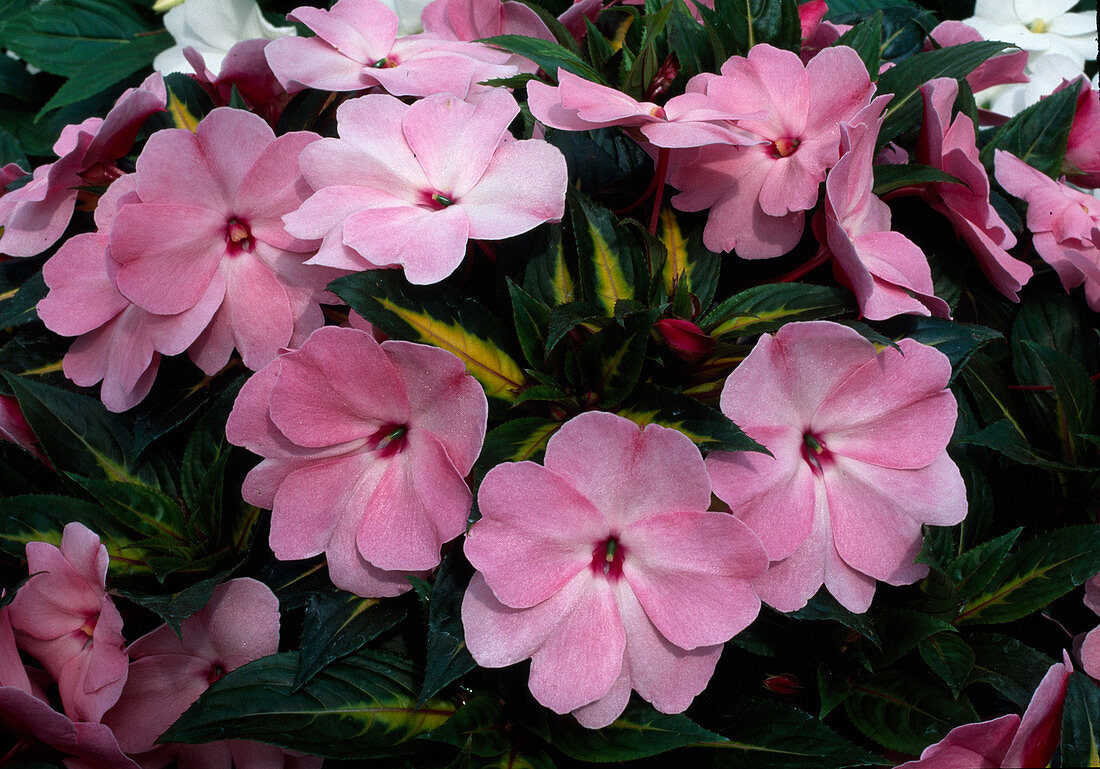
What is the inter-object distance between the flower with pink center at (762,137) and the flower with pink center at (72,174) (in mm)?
621

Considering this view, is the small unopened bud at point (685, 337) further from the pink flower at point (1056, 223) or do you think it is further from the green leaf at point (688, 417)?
the pink flower at point (1056, 223)

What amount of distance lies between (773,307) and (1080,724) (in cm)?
45

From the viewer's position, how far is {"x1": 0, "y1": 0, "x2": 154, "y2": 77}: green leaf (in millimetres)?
1773

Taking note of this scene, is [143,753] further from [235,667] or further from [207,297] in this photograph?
[207,297]

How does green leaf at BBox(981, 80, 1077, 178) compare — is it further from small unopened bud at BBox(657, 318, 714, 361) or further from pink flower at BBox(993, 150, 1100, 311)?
small unopened bud at BBox(657, 318, 714, 361)

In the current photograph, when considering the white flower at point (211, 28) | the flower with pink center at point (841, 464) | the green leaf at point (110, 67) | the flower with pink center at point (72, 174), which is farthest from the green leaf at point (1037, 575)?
the green leaf at point (110, 67)

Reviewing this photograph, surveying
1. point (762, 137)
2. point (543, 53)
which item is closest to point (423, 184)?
point (543, 53)

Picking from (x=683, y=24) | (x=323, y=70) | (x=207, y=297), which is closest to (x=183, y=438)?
(x=207, y=297)

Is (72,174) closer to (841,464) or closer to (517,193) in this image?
(517,193)

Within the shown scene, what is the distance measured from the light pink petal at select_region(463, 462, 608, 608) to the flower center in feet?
0.05

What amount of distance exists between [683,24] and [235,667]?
0.83 m

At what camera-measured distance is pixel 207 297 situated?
32.3 inches

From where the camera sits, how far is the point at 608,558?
0.69m

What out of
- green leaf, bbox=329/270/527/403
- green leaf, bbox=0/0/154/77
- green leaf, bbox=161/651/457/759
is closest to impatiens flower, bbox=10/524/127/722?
green leaf, bbox=161/651/457/759
